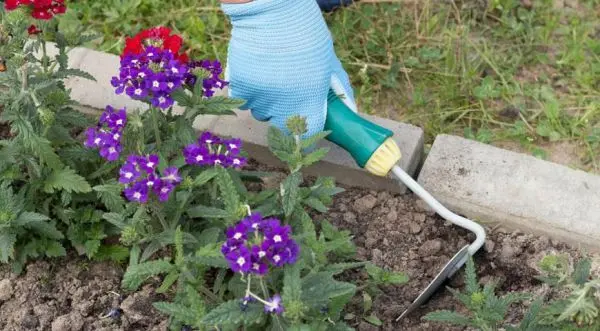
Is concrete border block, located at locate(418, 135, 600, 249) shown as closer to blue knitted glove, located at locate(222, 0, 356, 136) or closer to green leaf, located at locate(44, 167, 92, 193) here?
blue knitted glove, located at locate(222, 0, 356, 136)

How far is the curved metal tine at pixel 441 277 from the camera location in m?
2.26

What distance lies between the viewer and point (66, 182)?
2258 millimetres

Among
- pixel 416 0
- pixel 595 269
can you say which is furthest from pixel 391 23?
pixel 595 269

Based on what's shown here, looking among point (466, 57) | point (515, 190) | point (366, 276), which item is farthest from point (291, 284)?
point (466, 57)

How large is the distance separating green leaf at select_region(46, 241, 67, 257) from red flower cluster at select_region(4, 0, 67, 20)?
1.97 feet

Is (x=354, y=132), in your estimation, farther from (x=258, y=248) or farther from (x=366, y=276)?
(x=258, y=248)

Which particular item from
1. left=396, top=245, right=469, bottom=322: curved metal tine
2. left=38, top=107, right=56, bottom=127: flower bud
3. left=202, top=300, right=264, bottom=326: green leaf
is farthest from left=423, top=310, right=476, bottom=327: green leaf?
left=38, top=107, right=56, bottom=127: flower bud

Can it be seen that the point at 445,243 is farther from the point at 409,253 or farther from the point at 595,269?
the point at 595,269

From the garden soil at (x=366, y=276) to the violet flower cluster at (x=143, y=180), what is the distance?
0.46m

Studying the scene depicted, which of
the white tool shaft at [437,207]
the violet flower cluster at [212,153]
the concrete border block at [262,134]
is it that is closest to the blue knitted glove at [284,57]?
the concrete border block at [262,134]

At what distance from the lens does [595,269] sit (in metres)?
2.39

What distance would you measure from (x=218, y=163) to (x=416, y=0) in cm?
147

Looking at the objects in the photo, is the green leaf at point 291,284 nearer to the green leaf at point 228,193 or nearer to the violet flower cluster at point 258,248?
the violet flower cluster at point 258,248

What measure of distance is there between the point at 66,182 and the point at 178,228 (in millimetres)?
432
